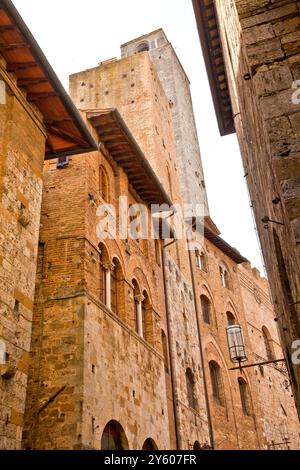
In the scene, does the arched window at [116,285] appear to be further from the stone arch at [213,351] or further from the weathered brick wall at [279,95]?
the stone arch at [213,351]

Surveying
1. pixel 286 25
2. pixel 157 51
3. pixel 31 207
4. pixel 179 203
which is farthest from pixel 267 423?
pixel 157 51

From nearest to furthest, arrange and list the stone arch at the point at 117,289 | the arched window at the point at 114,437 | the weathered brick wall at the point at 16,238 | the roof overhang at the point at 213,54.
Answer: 1. the weathered brick wall at the point at 16,238
2. the arched window at the point at 114,437
3. the roof overhang at the point at 213,54
4. the stone arch at the point at 117,289

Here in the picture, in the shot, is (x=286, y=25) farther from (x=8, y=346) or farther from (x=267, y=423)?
(x=267, y=423)

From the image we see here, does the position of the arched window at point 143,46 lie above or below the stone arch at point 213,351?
above

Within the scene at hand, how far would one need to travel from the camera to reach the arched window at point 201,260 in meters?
21.8

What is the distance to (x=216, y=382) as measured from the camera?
1930 centimetres

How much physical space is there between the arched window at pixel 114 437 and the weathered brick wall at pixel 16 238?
A: 3011 mm

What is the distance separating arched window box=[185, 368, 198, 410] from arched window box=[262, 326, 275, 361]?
9174mm

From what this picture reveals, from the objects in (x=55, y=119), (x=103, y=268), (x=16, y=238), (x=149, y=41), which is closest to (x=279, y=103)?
(x=16, y=238)

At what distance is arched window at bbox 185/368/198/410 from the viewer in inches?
642

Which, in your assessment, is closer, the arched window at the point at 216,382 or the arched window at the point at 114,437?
the arched window at the point at 114,437

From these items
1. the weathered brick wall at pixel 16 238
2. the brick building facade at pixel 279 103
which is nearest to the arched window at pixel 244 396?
the weathered brick wall at pixel 16 238

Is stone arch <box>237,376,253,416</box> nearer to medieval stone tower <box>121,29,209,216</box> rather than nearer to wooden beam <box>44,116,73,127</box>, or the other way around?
medieval stone tower <box>121,29,209,216</box>

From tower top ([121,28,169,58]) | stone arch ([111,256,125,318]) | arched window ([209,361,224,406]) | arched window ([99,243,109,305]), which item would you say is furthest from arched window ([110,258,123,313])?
tower top ([121,28,169,58])
